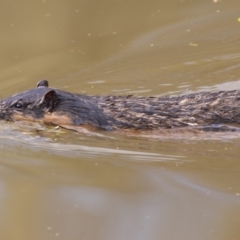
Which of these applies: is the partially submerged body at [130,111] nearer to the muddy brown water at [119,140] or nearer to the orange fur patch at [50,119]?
the orange fur patch at [50,119]

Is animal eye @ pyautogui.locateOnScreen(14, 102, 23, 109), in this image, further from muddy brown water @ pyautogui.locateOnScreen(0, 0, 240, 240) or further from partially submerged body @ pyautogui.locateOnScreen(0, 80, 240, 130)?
muddy brown water @ pyautogui.locateOnScreen(0, 0, 240, 240)

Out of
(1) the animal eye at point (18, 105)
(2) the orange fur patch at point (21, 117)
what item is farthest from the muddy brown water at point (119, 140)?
(1) the animal eye at point (18, 105)

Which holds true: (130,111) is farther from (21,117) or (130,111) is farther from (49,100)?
(21,117)

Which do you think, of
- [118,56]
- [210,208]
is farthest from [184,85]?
[210,208]

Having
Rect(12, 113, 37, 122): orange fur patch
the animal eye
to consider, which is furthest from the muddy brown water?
the animal eye

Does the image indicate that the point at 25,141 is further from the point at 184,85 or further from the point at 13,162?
the point at 184,85

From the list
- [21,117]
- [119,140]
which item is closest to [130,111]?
[119,140]

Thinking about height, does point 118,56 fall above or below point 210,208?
above
